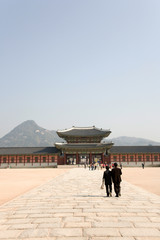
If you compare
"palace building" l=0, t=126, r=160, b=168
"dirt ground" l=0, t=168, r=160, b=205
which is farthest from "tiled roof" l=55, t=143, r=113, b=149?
"dirt ground" l=0, t=168, r=160, b=205

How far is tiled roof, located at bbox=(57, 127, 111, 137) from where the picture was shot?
4762cm

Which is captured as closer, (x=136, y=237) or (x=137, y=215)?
Result: (x=136, y=237)

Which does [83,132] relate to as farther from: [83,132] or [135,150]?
[135,150]

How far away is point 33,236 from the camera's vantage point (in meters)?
4.10

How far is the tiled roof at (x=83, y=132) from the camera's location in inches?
1875

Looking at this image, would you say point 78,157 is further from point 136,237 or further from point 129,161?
point 136,237

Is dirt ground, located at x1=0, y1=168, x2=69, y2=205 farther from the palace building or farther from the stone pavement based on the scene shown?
the palace building

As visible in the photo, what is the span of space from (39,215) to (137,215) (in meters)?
2.69

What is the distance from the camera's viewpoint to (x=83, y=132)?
1967 inches

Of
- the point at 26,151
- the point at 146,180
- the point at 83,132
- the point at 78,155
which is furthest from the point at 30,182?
the point at 83,132

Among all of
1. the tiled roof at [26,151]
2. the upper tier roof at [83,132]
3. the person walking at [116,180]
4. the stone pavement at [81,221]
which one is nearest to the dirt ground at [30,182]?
the person walking at [116,180]

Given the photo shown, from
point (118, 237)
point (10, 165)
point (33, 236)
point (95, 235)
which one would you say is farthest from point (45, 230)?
point (10, 165)

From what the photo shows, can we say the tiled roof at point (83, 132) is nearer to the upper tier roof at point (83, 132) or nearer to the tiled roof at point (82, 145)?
the upper tier roof at point (83, 132)

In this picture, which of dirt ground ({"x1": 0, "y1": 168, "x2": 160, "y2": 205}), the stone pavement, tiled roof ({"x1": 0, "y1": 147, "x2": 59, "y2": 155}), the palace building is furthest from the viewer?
tiled roof ({"x1": 0, "y1": 147, "x2": 59, "y2": 155})
